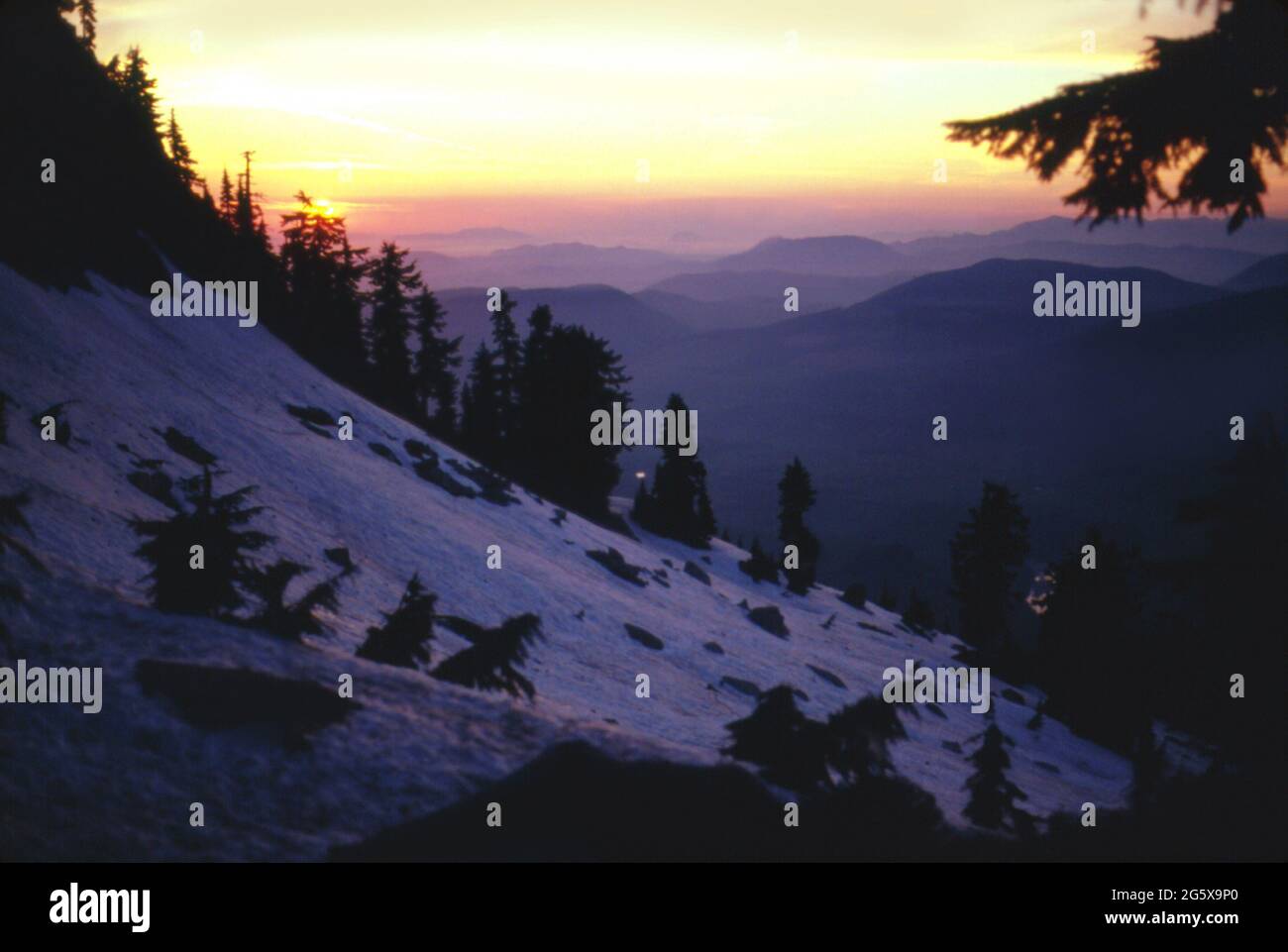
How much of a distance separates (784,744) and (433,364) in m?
54.8

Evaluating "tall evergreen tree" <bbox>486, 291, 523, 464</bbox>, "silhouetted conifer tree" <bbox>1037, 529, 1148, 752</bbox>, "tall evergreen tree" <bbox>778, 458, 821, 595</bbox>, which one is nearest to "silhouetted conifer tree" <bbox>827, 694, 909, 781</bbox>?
"silhouetted conifer tree" <bbox>1037, 529, 1148, 752</bbox>

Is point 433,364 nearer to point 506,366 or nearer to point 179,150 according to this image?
point 506,366

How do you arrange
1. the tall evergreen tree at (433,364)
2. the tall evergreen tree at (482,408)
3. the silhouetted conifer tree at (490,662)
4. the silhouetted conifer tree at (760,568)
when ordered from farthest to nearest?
the tall evergreen tree at (482,408) < the tall evergreen tree at (433,364) < the silhouetted conifer tree at (760,568) < the silhouetted conifer tree at (490,662)

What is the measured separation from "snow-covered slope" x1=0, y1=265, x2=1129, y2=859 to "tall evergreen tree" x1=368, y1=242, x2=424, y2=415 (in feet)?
55.6

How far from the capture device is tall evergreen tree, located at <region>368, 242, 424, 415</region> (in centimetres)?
5741

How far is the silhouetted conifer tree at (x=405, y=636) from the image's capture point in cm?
1413

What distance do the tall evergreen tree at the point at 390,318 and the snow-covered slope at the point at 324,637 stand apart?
17.0 m

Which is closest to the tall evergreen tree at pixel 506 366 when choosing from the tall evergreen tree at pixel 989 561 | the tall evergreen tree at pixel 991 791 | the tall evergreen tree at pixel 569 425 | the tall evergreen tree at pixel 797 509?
the tall evergreen tree at pixel 569 425

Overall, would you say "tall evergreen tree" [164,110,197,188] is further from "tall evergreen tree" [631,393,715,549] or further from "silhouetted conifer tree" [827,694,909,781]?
"silhouetted conifer tree" [827,694,909,781]

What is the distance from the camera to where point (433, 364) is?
61250 mm

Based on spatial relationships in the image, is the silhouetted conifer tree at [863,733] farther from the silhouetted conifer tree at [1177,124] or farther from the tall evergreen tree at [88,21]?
the tall evergreen tree at [88,21]

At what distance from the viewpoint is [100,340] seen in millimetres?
28203

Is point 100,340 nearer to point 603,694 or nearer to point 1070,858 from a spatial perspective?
point 603,694

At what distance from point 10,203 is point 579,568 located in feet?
80.3
